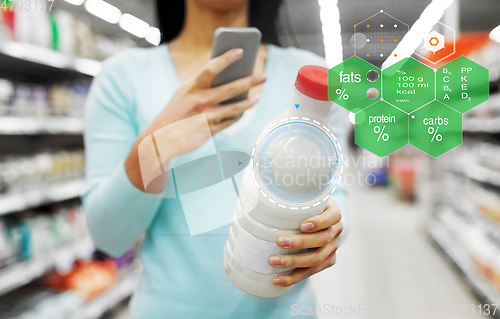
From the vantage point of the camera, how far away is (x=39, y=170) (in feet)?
5.56

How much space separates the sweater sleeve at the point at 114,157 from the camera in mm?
492

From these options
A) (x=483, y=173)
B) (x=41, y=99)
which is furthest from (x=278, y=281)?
(x=483, y=173)

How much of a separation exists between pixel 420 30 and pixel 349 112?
150mm

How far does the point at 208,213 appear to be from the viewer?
45cm

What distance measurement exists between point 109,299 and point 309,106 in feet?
6.21

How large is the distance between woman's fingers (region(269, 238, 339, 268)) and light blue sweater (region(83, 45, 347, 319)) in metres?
0.05

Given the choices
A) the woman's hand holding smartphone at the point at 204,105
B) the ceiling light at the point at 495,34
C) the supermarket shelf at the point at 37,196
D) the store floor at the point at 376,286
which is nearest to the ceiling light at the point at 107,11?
the woman's hand holding smartphone at the point at 204,105

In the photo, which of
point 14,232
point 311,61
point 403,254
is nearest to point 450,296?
point 403,254

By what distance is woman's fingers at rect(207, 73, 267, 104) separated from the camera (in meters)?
0.41

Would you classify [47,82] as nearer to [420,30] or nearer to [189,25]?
[189,25]

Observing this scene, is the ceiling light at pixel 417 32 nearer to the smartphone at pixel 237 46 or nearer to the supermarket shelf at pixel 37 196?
the smartphone at pixel 237 46

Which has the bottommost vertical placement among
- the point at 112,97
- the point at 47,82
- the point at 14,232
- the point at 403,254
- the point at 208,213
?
the point at 14,232

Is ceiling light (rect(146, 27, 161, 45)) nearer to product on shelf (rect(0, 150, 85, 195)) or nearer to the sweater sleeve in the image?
the sweater sleeve

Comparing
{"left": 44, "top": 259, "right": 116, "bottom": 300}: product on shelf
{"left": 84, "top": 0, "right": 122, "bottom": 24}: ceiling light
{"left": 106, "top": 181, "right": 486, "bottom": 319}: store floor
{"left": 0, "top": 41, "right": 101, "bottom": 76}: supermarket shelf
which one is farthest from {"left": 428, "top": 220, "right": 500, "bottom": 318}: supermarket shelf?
{"left": 44, "top": 259, "right": 116, "bottom": 300}: product on shelf
